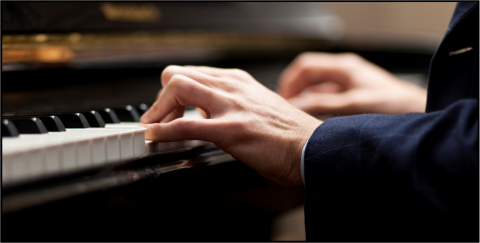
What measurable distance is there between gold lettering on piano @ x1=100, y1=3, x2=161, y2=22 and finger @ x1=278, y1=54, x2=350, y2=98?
16.5 inches

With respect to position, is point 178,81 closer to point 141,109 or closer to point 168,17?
point 141,109

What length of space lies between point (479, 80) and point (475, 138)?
7.3 inches

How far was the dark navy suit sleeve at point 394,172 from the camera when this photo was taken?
420 millimetres

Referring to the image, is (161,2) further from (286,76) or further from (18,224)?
(18,224)

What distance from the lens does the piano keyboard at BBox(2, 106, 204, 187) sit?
1.11 ft

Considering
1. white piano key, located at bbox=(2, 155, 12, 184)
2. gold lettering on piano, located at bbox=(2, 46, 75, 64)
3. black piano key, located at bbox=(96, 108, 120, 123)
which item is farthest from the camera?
gold lettering on piano, located at bbox=(2, 46, 75, 64)

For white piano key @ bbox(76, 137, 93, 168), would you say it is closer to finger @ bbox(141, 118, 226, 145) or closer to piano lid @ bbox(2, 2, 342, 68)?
finger @ bbox(141, 118, 226, 145)

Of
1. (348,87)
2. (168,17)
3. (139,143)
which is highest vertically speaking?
(168,17)

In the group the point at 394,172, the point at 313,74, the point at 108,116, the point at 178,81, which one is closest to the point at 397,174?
the point at 394,172

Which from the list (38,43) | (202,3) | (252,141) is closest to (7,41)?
(38,43)

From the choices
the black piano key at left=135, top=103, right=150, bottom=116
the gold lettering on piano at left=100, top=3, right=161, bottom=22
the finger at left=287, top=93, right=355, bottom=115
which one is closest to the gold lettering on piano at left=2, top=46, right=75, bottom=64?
the gold lettering on piano at left=100, top=3, right=161, bottom=22

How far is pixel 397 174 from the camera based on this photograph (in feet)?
1.44

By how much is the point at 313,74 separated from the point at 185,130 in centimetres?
69

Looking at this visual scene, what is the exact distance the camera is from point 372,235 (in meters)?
0.48
